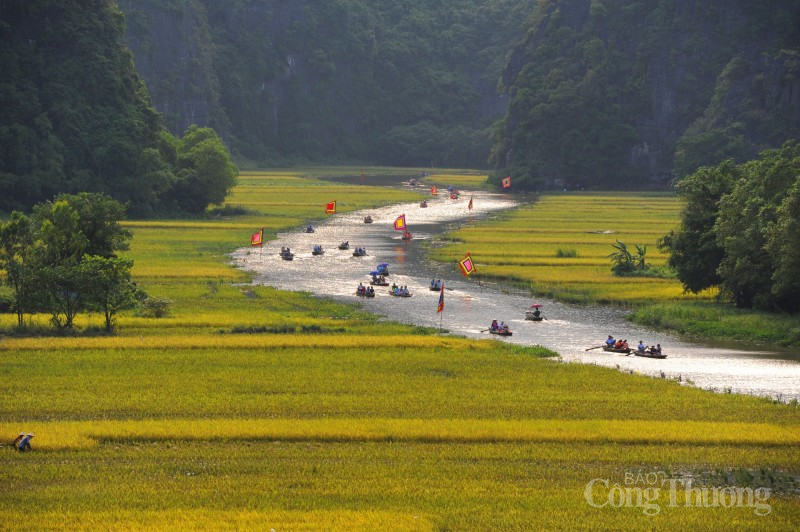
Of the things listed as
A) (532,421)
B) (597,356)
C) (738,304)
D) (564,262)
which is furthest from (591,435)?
(564,262)

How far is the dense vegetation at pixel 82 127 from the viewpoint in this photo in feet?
396

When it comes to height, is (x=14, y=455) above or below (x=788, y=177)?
below

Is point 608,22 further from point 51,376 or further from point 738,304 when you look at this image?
point 51,376

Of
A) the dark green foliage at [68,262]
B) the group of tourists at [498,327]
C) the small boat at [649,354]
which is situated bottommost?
the group of tourists at [498,327]

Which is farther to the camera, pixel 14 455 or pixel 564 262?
pixel 564 262

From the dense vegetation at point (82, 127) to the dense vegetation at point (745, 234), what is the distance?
66.3 meters

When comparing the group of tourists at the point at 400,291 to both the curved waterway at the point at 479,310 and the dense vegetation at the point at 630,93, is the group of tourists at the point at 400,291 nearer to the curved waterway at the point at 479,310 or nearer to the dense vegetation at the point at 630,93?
the curved waterway at the point at 479,310

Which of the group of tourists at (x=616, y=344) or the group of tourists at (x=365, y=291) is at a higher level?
the group of tourists at (x=616, y=344)

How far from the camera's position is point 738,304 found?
67.6m

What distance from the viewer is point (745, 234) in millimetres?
65250

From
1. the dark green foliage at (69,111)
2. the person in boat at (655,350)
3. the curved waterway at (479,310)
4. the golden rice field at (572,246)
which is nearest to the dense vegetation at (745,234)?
the golden rice field at (572,246)

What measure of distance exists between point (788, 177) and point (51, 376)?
45.0 m

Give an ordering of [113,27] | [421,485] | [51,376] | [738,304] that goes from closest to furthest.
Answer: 1. [421,485]
2. [51,376]
3. [738,304]
4. [113,27]

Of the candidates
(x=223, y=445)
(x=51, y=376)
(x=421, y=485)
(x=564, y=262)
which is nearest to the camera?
(x=421, y=485)
